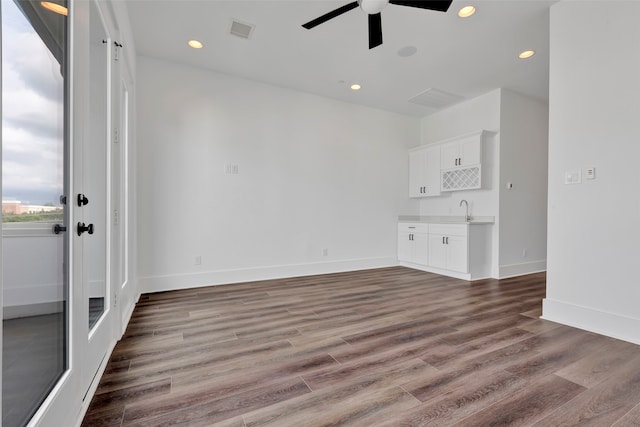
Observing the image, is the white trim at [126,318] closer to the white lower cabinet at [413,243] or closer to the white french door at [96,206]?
the white french door at [96,206]

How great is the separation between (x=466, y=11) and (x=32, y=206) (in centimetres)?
351

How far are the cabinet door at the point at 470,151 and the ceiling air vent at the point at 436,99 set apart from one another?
794 millimetres

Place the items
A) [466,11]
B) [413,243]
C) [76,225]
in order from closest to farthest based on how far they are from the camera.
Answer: [76,225], [466,11], [413,243]

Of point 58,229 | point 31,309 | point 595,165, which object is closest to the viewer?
point 31,309

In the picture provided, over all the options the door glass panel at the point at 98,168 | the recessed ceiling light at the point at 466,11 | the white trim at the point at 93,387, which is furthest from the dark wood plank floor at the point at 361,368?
the recessed ceiling light at the point at 466,11

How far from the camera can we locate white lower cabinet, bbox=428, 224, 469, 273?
4195mm

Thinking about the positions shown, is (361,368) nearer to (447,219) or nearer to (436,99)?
(447,219)

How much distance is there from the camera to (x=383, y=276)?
4449 millimetres

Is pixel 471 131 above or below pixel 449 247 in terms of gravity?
above

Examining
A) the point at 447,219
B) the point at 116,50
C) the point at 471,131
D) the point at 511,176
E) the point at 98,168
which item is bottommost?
the point at 447,219

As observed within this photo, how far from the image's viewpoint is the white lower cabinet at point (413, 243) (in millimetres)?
4840

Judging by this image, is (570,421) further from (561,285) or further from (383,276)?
(383,276)

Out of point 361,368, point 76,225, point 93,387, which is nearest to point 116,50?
point 76,225

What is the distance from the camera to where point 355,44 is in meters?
3.28
